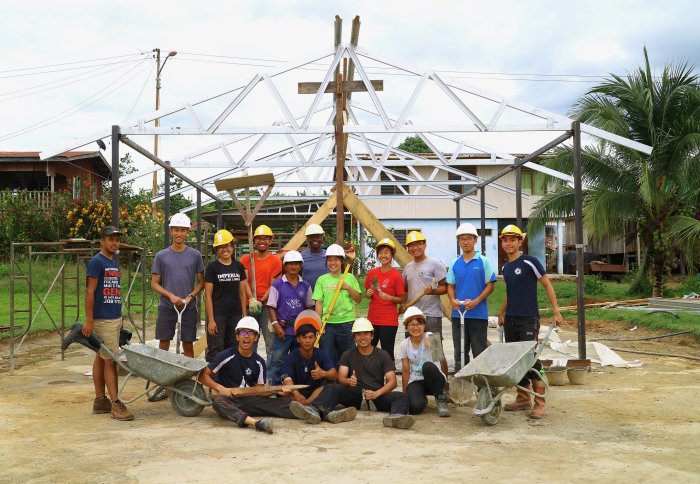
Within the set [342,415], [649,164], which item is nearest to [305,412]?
[342,415]

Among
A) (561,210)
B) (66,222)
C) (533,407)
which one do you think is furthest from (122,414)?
(66,222)

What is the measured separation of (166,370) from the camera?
5.98m

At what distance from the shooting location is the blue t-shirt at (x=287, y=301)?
6.87m

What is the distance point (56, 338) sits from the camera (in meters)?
13.0

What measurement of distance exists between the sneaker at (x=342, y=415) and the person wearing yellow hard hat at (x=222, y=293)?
1563 millimetres

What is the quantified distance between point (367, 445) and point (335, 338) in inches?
72.4

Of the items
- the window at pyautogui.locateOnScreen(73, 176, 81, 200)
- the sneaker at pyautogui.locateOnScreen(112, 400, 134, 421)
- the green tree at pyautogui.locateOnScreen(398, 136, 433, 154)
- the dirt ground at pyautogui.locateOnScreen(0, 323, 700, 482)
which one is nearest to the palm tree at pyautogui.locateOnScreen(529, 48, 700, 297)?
the dirt ground at pyautogui.locateOnScreen(0, 323, 700, 482)

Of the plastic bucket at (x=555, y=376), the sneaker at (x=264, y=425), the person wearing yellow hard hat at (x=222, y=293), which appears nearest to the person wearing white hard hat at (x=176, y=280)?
the person wearing yellow hard hat at (x=222, y=293)

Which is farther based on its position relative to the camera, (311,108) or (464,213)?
(464,213)

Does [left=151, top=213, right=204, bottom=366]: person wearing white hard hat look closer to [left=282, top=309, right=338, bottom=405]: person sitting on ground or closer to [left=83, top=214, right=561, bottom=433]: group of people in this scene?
[left=83, top=214, right=561, bottom=433]: group of people

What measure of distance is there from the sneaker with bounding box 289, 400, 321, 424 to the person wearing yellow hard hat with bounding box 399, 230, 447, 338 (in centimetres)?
161

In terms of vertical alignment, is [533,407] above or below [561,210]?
below

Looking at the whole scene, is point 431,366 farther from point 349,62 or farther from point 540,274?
point 349,62

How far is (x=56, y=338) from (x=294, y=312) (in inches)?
306
